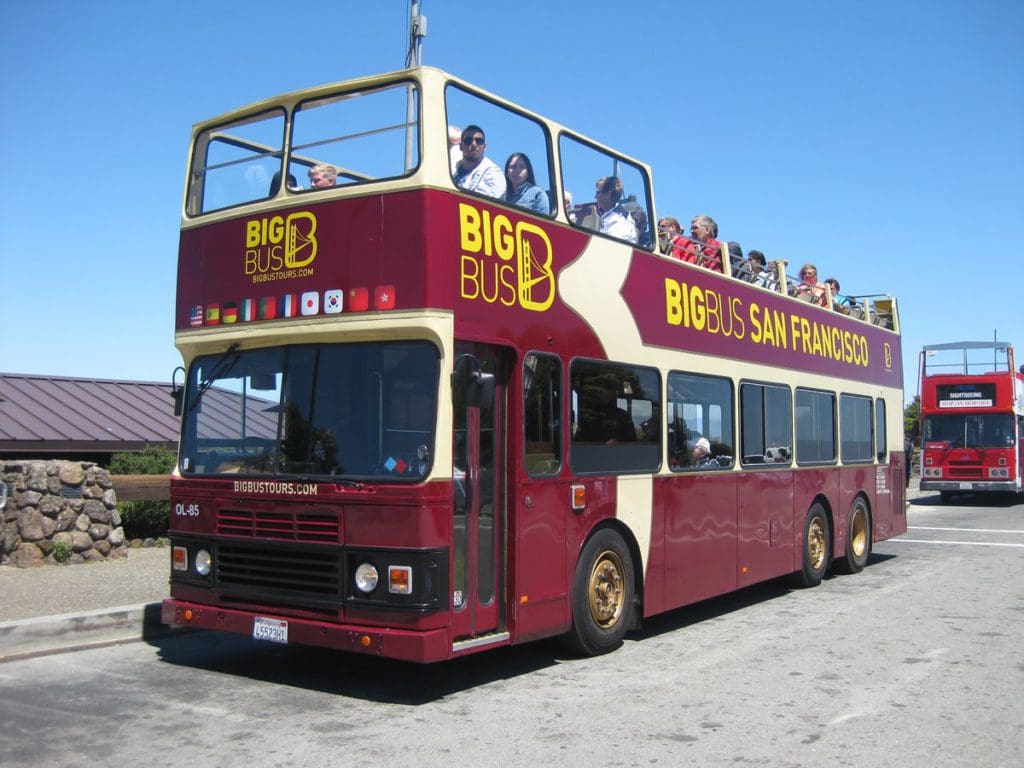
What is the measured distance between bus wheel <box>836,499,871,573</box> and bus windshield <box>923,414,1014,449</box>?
1678cm

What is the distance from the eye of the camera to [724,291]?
36.1 ft

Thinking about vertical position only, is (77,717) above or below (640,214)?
below

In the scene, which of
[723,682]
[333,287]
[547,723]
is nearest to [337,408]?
→ [333,287]

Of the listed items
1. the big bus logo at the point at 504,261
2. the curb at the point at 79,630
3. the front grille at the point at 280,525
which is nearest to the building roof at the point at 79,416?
the curb at the point at 79,630

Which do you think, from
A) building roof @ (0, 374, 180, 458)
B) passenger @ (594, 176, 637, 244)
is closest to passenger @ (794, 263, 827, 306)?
passenger @ (594, 176, 637, 244)

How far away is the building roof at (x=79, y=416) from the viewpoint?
674 inches

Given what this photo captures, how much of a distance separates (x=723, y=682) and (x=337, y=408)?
344cm

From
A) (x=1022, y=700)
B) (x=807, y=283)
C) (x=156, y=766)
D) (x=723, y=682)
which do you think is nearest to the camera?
(x=156, y=766)

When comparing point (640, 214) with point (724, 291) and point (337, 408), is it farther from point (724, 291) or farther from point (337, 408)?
point (337, 408)

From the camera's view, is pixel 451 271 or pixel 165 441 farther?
pixel 165 441

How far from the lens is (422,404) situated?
6836mm

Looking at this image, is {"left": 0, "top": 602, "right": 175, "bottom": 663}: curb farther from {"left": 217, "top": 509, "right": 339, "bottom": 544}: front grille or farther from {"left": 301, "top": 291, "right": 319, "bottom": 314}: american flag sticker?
{"left": 301, "top": 291, "right": 319, "bottom": 314}: american flag sticker

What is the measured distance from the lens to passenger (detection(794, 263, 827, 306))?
532 inches

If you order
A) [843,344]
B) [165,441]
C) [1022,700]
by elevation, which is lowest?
[1022,700]
